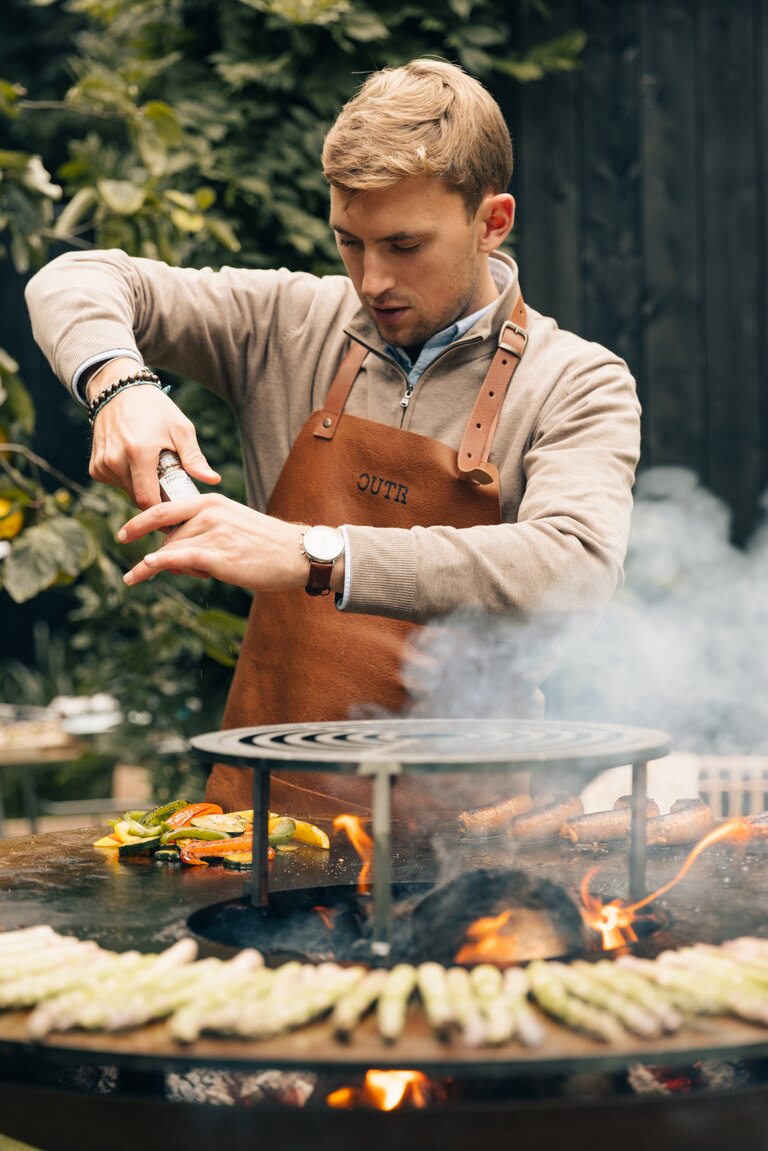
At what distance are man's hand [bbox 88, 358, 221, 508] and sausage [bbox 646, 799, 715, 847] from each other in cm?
94

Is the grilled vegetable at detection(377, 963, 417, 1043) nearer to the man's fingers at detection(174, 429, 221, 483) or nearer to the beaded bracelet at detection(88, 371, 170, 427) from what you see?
the man's fingers at detection(174, 429, 221, 483)

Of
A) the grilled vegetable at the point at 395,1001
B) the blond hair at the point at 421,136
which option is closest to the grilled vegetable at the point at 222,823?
the grilled vegetable at the point at 395,1001

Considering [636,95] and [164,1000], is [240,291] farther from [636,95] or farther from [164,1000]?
[636,95]

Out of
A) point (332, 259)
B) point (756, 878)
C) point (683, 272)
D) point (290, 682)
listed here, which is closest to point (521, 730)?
point (756, 878)

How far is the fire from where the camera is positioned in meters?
1.40

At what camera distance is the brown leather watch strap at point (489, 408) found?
246 centimetres

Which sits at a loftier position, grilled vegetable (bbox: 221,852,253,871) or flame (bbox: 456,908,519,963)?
flame (bbox: 456,908,519,963)

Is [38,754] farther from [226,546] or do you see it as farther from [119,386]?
[226,546]

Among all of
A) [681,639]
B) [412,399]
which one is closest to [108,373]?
[412,399]

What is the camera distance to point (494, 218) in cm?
246

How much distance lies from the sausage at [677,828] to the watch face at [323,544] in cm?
75

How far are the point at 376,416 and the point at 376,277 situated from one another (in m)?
0.35

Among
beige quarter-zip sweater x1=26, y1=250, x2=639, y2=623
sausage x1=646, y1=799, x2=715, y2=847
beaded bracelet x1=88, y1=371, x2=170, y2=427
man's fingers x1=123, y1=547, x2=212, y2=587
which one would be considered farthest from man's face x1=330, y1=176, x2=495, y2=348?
sausage x1=646, y1=799, x2=715, y2=847

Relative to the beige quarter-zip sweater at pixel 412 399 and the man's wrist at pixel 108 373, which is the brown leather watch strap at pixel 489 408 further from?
the man's wrist at pixel 108 373
